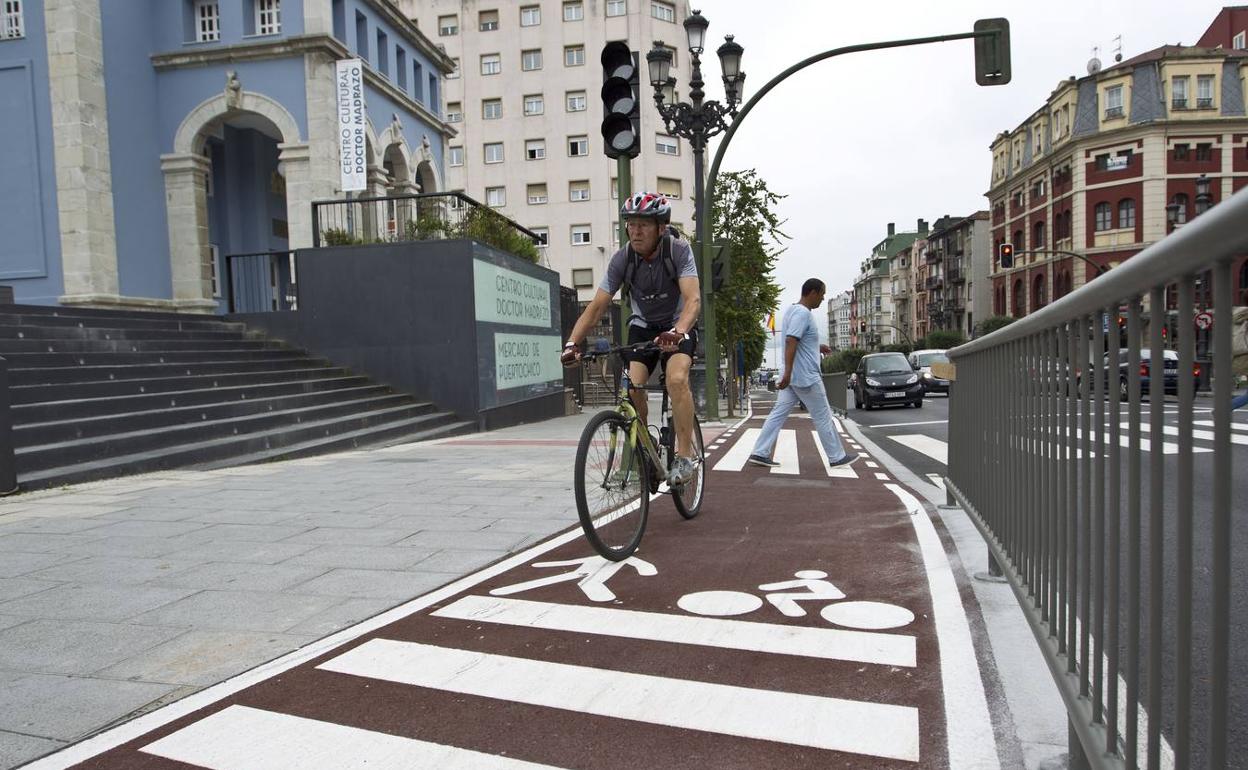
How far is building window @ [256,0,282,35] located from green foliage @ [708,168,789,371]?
35.8 ft

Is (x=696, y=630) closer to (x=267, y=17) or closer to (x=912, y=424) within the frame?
(x=912, y=424)

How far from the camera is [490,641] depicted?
10.7ft

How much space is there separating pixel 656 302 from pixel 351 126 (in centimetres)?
1598

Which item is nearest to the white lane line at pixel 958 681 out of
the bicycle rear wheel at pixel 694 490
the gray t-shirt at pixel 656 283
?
the bicycle rear wheel at pixel 694 490

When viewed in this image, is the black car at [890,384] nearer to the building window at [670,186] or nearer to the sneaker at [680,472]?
the sneaker at [680,472]

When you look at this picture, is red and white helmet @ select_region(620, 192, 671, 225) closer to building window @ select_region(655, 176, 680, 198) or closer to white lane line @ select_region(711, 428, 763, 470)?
white lane line @ select_region(711, 428, 763, 470)

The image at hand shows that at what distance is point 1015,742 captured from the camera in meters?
2.32

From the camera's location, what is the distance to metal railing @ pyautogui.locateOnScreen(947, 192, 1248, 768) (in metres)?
→ 1.19

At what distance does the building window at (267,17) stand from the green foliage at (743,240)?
10.9 metres

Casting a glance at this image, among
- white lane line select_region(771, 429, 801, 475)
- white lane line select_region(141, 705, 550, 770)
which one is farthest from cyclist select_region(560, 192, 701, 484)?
white lane line select_region(771, 429, 801, 475)

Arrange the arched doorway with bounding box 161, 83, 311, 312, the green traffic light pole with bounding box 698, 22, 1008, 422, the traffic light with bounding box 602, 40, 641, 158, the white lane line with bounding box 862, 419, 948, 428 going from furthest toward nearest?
the arched doorway with bounding box 161, 83, 311, 312 → the white lane line with bounding box 862, 419, 948, 428 → the green traffic light pole with bounding box 698, 22, 1008, 422 → the traffic light with bounding box 602, 40, 641, 158

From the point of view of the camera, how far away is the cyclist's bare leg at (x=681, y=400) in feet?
16.3

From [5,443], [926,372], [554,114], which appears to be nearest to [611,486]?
[5,443]

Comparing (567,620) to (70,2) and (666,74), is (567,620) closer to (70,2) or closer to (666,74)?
(666,74)
